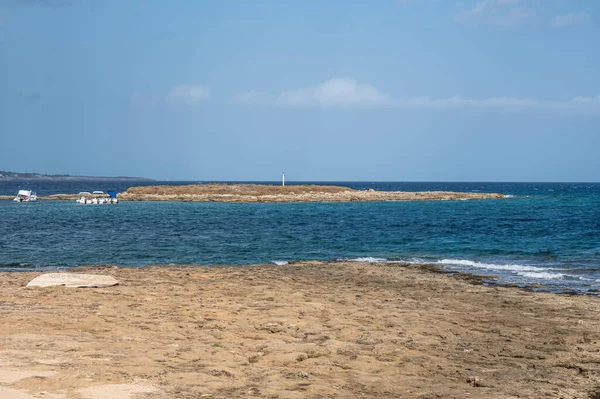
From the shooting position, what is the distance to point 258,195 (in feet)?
281

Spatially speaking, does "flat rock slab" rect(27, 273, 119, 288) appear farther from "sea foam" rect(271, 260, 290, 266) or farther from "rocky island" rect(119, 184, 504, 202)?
"rocky island" rect(119, 184, 504, 202)

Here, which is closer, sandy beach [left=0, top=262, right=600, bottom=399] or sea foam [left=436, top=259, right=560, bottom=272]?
sandy beach [left=0, top=262, right=600, bottom=399]

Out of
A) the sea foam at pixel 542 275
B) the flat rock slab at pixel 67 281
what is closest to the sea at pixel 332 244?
the sea foam at pixel 542 275

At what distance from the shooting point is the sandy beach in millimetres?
8039

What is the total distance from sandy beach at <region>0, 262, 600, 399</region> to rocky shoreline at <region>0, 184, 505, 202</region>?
6418cm

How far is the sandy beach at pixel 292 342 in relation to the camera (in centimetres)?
804

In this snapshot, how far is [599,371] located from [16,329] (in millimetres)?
9317

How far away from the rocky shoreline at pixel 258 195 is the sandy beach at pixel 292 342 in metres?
64.2

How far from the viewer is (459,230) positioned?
37625 mm


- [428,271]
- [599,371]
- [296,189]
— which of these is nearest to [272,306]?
[599,371]

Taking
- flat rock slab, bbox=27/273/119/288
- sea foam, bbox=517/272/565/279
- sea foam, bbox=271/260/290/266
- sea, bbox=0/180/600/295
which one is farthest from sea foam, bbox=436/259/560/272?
flat rock slab, bbox=27/273/119/288

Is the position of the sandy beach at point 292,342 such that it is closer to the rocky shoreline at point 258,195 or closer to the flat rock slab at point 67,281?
the flat rock slab at point 67,281

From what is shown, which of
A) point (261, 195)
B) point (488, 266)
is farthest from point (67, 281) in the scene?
point (261, 195)

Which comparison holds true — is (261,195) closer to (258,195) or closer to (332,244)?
(258,195)
